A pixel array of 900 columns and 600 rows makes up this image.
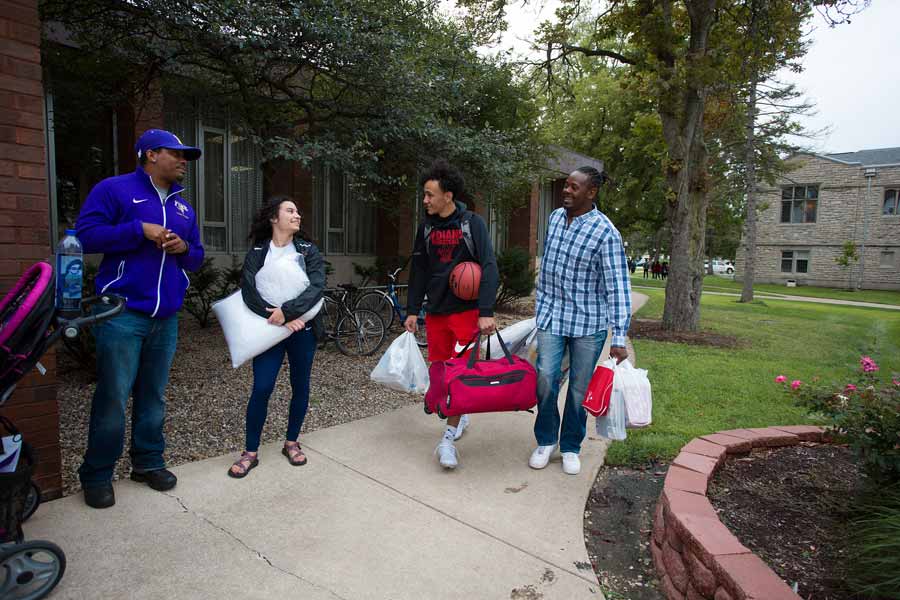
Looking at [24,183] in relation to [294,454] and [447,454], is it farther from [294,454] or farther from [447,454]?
[447,454]

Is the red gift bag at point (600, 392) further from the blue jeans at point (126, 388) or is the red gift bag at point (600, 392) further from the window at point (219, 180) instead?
the window at point (219, 180)

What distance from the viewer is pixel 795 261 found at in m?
37.1

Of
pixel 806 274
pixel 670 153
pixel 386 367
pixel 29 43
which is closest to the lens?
pixel 29 43

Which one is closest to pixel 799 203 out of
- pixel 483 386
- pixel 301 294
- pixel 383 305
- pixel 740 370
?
pixel 740 370

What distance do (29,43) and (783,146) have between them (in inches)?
956

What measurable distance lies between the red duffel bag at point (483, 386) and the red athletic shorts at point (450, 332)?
188 millimetres

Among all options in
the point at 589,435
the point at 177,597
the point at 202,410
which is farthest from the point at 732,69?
the point at 177,597

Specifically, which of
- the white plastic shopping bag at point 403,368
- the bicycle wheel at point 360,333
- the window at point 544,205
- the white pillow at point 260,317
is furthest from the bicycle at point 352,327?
the window at point 544,205

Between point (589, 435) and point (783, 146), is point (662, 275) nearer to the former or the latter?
point (783, 146)

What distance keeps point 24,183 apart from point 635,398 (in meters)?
3.46

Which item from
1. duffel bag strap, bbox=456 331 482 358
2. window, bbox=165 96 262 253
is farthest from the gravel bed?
window, bbox=165 96 262 253

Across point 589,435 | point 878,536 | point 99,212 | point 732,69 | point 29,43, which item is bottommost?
point 589,435

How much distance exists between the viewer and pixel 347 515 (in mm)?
3115

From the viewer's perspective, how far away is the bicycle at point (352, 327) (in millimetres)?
7758
